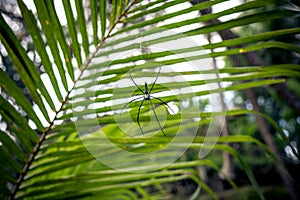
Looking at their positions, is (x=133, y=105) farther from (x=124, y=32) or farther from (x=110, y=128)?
(x=110, y=128)

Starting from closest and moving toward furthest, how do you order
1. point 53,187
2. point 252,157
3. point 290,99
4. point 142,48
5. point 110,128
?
point 142,48 → point 53,187 → point 110,128 → point 290,99 → point 252,157

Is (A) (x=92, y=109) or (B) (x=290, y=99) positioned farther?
(B) (x=290, y=99)

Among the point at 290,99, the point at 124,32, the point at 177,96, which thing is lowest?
the point at 290,99

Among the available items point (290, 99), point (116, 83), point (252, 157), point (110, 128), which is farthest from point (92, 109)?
point (252, 157)

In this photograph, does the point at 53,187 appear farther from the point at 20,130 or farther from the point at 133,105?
the point at 133,105

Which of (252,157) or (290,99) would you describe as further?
(252,157)

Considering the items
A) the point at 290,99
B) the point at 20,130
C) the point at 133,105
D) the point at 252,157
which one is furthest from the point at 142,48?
the point at 252,157

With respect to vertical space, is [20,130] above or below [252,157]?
above

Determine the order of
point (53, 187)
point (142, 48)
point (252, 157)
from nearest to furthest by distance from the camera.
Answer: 1. point (142, 48)
2. point (53, 187)
3. point (252, 157)

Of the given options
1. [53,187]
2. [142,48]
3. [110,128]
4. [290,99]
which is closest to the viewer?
[142,48]
